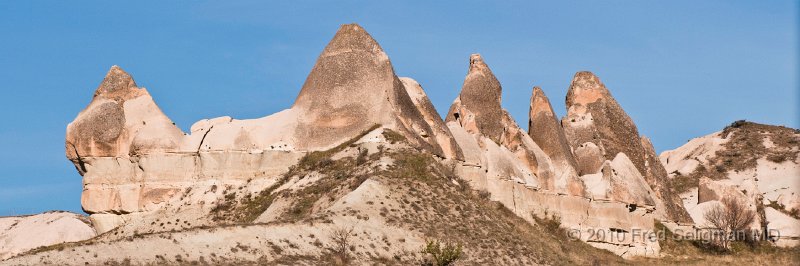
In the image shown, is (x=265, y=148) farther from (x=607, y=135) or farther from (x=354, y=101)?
(x=607, y=135)

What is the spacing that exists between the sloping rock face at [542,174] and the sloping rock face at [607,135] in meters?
2.44

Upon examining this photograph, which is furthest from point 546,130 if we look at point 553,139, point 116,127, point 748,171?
point 748,171

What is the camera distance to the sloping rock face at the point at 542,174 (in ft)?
223

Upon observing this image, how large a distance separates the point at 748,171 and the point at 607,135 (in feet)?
86.9

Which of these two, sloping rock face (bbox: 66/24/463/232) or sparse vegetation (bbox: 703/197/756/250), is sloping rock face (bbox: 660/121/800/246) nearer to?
sparse vegetation (bbox: 703/197/756/250)

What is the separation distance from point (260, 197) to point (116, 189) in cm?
611

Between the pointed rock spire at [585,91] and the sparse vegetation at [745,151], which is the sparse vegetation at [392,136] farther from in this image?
the sparse vegetation at [745,151]

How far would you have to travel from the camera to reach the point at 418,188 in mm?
57375

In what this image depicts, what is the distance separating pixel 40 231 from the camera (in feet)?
235

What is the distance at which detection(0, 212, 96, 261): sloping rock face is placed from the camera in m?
68.6

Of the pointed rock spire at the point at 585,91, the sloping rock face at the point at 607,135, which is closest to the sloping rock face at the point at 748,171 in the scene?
the sloping rock face at the point at 607,135

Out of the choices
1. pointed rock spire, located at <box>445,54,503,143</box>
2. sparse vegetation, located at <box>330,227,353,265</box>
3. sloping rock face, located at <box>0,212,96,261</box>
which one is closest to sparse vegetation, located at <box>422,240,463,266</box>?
sparse vegetation, located at <box>330,227,353,265</box>

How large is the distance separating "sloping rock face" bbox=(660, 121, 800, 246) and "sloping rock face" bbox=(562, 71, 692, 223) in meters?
3.28

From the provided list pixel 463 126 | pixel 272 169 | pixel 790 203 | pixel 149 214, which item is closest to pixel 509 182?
pixel 463 126
